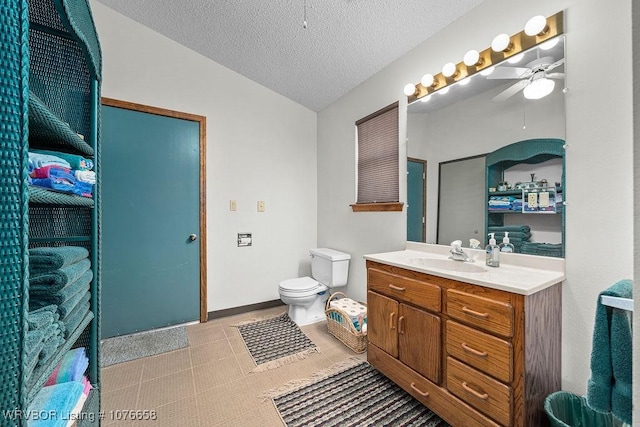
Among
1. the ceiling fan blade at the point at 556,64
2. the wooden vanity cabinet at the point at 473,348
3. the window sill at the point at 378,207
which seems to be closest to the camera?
the wooden vanity cabinet at the point at 473,348

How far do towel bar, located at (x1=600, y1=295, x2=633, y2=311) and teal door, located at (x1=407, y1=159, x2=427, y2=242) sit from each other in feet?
3.92

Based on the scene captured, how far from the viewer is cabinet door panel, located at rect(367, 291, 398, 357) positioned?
1.60 metres

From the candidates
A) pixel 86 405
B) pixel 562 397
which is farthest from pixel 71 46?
pixel 562 397

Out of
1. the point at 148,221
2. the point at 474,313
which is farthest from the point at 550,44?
the point at 148,221

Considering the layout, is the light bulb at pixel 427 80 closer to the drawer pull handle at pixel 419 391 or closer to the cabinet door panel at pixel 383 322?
the cabinet door panel at pixel 383 322

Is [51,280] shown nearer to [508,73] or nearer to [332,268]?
[332,268]

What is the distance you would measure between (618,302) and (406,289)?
869 millimetres

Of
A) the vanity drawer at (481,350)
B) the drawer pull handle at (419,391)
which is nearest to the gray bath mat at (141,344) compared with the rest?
the drawer pull handle at (419,391)

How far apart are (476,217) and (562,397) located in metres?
0.98

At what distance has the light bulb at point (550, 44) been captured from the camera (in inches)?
50.9

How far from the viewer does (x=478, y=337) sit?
1.18m

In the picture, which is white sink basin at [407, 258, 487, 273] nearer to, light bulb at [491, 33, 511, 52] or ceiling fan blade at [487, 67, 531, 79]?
ceiling fan blade at [487, 67, 531, 79]

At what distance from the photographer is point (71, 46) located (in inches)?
44.8

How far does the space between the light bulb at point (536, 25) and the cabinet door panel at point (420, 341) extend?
5.24 feet
